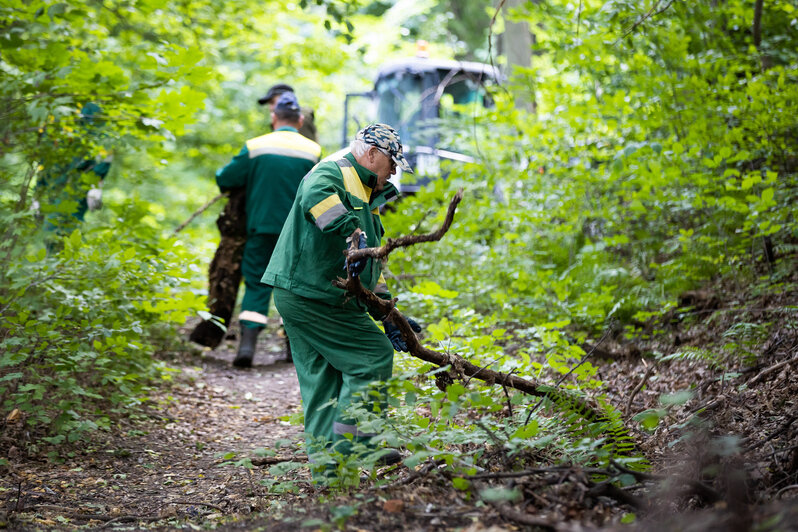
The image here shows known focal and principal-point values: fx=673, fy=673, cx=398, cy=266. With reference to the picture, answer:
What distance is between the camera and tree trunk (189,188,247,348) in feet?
23.3

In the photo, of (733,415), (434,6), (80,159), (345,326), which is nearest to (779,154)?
(733,415)

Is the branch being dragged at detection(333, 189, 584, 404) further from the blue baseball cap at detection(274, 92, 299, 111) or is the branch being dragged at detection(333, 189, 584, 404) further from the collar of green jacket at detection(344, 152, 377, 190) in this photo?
the blue baseball cap at detection(274, 92, 299, 111)

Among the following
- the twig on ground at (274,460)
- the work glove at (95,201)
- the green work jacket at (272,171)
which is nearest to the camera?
the twig on ground at (274,460)

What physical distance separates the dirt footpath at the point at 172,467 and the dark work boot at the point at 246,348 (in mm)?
362

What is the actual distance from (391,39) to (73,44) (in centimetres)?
1756

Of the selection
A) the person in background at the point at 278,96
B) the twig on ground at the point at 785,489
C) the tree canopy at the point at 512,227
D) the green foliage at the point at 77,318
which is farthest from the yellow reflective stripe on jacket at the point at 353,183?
the person in background at the point at 278,96

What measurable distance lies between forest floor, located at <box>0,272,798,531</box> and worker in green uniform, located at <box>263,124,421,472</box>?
0.29 meters

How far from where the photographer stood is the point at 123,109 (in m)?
4.99

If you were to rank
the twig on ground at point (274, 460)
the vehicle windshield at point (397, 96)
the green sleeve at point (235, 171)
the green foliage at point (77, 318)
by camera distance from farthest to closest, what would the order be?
1. the vehicle windshield at point (397, 96)
2. the green sleeve at point (235, 171)
3. the twig on ground at point (274, 460)
4. the green foliage at point (77, 318)

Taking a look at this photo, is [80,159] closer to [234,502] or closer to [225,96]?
[234,502]

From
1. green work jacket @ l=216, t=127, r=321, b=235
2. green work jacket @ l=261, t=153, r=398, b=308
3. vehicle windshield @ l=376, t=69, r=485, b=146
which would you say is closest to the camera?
green work jacket @ l=261, t=153, r=398, b=308

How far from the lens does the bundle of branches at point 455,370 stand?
3152 millimetres

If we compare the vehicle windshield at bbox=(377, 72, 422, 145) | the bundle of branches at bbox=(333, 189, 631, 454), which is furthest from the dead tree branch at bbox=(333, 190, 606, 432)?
the vehicle windshield at bbox=(377, 72, 422, 145)

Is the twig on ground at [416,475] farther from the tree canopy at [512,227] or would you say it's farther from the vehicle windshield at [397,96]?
the vehicle windshield at [397,96]
